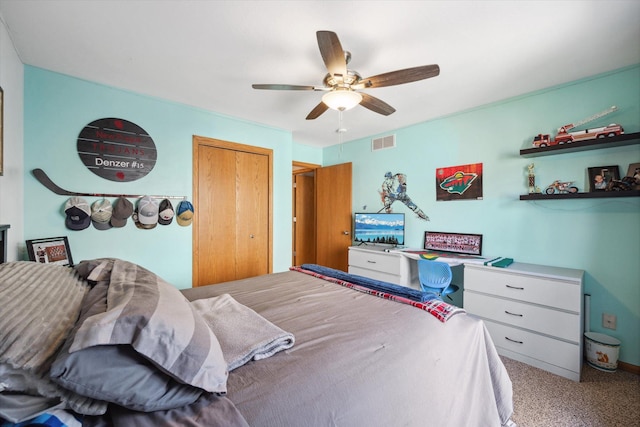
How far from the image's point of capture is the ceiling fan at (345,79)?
61.1 inches

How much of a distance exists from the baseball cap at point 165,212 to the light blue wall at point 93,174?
2.9 inches

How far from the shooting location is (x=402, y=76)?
69.4 inches

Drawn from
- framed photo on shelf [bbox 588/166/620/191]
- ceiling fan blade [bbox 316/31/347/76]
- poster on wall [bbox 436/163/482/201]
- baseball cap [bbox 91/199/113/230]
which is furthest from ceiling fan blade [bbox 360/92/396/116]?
baseball cap [bbox 91/199/113/230]

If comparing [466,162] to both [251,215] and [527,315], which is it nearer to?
[527,315]

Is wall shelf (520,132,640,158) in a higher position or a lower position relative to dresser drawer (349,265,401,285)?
higher

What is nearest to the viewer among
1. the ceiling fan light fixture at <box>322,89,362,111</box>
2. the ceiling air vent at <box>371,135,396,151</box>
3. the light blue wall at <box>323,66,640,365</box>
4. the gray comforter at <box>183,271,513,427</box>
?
the gray comforter at <box>183,271,513,427</box>

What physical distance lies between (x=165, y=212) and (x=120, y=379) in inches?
97.4

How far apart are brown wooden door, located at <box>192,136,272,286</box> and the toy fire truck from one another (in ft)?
10.0

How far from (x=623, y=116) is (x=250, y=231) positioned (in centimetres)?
387

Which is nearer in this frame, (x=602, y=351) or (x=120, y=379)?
(x=120, y=379)

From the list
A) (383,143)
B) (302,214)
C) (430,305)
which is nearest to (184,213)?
(430,305)

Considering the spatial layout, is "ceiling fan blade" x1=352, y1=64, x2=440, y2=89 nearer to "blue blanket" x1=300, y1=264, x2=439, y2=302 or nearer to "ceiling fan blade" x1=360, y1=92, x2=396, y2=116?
"ceiling fan blade" x1=360, y1=92, x2=396, y2=116

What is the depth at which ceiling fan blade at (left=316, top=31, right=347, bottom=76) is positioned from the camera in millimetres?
1425

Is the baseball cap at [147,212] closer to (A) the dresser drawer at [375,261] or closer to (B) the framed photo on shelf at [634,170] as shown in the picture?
(A) the dresser drawer at [375,261]
